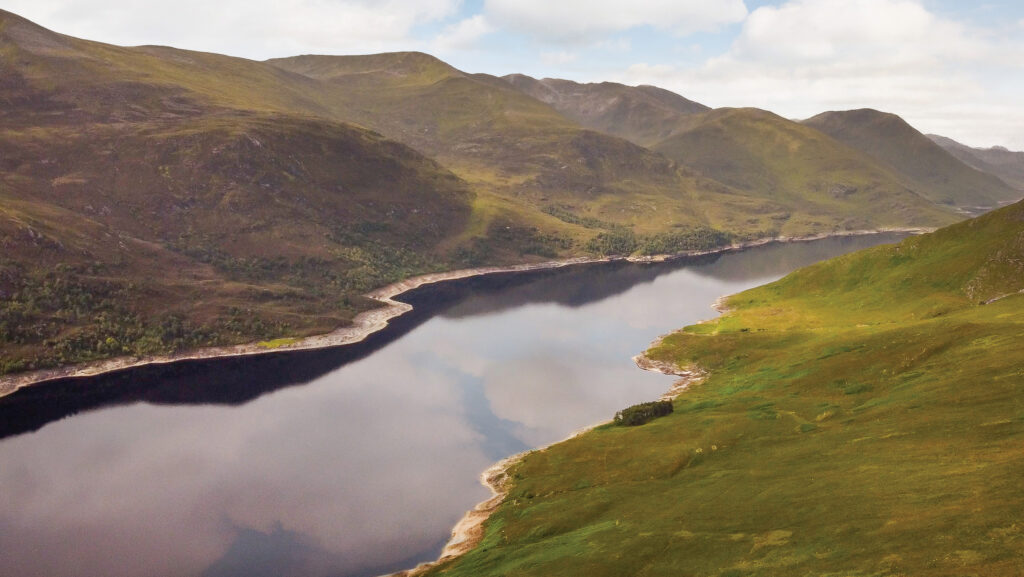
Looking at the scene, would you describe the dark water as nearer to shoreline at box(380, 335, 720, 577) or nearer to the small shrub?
shoreline at box(380, 335, 720, 577)

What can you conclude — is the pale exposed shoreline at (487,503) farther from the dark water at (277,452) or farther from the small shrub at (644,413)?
the small shrub at (644,413)

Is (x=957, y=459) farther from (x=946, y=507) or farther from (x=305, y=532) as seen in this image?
(x=305, y=532)

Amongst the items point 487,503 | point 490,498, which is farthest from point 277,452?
point 487,503

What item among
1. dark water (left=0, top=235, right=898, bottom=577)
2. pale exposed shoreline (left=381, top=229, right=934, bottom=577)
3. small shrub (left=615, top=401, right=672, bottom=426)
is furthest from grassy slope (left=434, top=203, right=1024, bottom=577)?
dark water (left=0, top=235, right=898, bottom=577)

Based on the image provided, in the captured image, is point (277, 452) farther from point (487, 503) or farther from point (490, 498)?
point (487, 503)

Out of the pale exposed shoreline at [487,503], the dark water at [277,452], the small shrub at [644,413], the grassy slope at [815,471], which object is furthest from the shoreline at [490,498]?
the small shrub at [644,413]

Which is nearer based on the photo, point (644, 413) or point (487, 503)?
point (487, 503)

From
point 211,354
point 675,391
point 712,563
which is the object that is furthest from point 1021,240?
point 211,354
